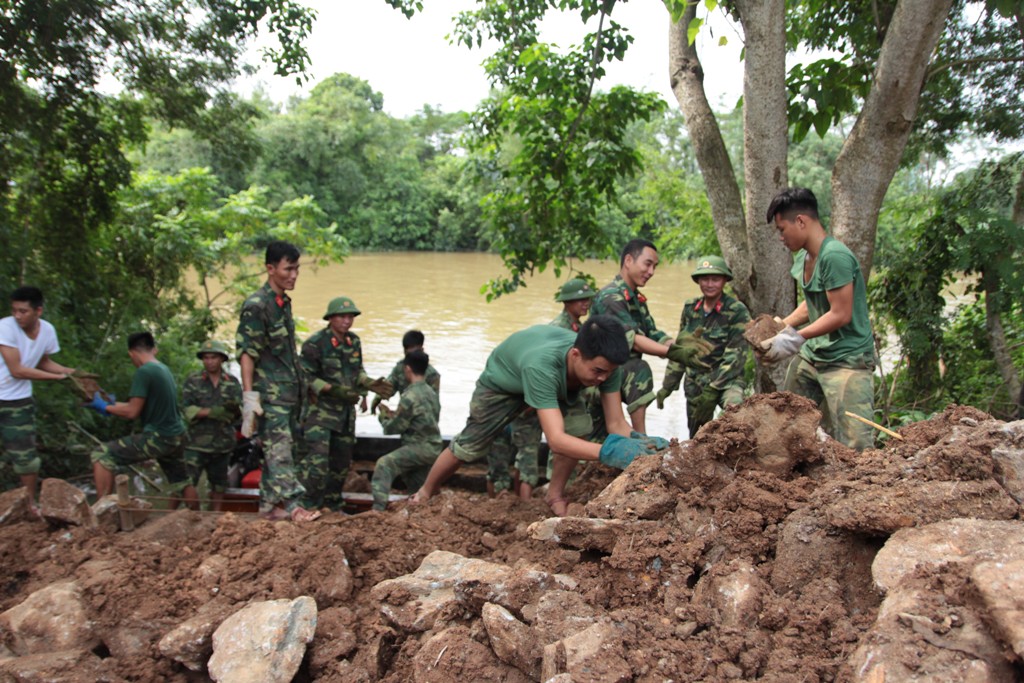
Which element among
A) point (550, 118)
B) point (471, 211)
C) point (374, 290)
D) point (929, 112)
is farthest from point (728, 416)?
point (471, 211)

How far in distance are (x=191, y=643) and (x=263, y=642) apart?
35 cm

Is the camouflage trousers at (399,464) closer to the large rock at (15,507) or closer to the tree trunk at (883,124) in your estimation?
the large rock at (15,507)

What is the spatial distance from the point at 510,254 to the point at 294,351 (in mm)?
2853

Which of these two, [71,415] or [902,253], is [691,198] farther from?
[71,415]

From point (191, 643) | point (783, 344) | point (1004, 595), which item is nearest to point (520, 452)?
point (783, 344)

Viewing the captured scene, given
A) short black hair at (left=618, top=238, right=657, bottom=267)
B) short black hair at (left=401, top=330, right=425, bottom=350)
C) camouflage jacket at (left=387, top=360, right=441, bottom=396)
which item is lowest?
camouflage jacket at (left=387, top=360, right=441, bottom=396)

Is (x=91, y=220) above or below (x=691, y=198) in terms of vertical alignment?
below

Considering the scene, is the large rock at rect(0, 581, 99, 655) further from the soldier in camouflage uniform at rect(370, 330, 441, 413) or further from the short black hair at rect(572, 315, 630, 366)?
the soldier in camouflage uniform at rect(370, 330, 441, 413)

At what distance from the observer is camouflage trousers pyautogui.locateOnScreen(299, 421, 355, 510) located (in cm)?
574

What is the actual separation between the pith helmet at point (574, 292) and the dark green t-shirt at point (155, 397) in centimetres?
296

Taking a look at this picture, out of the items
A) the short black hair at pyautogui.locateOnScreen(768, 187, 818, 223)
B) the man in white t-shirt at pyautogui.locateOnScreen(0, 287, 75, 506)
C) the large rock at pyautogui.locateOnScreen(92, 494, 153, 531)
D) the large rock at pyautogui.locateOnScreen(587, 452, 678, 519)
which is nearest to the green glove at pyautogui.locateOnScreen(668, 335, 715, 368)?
the short black hair at pyautogui.locateOnScreen(768, 187, 818, 223)

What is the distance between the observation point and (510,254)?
25.2 feet

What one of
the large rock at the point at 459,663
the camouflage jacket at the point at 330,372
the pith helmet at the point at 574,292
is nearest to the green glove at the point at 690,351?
the pith helmet at the point at 574,292

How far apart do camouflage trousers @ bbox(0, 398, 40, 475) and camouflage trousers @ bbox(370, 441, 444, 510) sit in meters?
2.42
